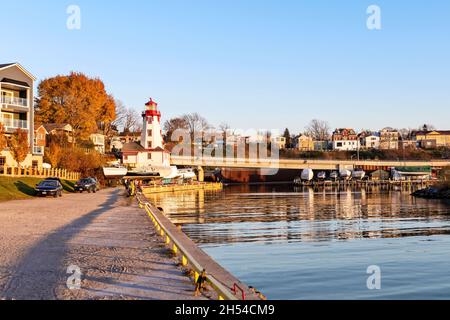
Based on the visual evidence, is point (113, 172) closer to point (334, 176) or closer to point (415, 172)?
point (334, 176)

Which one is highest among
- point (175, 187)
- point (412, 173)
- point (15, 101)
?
point (15, 101)

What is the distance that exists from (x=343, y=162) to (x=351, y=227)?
333 ft

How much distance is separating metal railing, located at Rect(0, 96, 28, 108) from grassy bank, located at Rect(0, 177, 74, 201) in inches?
557

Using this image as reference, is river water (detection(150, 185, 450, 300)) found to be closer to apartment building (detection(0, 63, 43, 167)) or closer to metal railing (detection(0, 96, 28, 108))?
apartment building (detection(0, 63, 43, 167))

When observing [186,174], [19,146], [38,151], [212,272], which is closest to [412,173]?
[186,174]

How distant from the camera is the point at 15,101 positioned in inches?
3012

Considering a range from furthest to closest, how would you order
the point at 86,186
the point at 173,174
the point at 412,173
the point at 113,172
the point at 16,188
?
the point at 412,173
the point at 173,174
the point at 113,172
the point at 86,186
the point at 16,188

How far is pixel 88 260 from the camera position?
59.3 ft

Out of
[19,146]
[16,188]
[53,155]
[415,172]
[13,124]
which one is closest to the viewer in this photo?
[16,188]

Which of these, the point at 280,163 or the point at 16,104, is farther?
the point at 280,163

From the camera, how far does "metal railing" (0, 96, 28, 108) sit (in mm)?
74569

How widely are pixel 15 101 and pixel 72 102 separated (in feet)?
112

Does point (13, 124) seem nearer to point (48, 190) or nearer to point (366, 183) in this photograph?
point (48, 190)

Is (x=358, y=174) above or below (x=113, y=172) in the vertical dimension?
below
